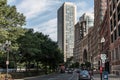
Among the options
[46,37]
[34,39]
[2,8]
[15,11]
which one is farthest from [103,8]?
[2,8]

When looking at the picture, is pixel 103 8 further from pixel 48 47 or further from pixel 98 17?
pixel 48 47

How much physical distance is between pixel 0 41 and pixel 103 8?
11962cm

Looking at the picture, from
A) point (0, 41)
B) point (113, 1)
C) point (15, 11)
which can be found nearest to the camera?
point (0, 41)

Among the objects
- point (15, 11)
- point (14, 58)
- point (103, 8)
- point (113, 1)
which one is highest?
point (103, 8)

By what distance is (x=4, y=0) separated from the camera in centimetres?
3512

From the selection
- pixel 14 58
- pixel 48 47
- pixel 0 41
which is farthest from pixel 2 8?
pixel 48 47

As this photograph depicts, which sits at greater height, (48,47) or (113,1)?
(113,1)

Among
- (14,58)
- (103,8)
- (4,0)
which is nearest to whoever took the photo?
(4,0)

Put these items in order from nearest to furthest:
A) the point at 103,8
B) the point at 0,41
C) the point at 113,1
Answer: the point at 0,41
the point at 113,1
the point at 103,8

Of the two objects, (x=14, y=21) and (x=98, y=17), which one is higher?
(x=98, y=17)

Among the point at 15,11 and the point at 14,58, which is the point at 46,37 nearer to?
the point at 14,58

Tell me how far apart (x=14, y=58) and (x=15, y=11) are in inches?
576

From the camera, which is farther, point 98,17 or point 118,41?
point 98,17

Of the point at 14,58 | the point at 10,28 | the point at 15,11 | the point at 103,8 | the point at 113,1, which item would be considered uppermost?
the point at 103,8
